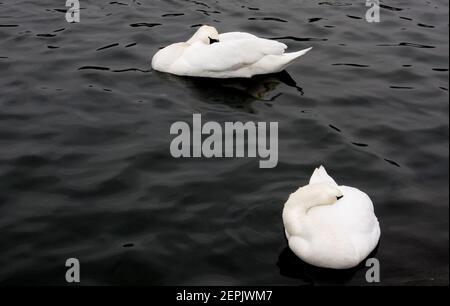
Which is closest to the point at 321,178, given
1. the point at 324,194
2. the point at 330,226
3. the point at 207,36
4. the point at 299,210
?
the point at 324,194

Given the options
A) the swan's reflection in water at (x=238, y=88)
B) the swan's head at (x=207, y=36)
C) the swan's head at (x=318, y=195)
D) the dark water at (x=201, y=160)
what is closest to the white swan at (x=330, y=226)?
the swan's head at (x=318, y=195)

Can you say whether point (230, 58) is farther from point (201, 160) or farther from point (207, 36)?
point (201, 160)

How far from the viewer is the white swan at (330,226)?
718 cm

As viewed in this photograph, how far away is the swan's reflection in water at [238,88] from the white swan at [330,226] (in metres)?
3.52

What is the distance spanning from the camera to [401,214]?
7984mm

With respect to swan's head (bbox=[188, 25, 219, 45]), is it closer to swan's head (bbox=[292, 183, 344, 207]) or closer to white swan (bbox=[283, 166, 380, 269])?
white swan (bbox=[283, 166, 380, 269])

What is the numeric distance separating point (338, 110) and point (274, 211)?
2886 millimetres

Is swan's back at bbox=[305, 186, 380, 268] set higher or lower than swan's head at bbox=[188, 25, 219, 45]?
lower

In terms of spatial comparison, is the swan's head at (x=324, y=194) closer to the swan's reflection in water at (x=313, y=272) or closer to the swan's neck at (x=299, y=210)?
the swan's neck at (x=299, y=210)

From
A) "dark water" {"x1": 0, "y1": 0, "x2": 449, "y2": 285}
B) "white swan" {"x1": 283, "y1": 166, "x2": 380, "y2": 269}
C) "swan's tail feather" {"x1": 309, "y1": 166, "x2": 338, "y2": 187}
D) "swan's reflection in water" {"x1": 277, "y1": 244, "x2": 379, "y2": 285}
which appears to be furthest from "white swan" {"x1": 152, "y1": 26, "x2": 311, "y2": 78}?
"swan's reflection in water" {"x1": 277, "y1": 244, "x2": 379, "y2": 285}

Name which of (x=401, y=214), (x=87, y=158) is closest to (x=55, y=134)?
(x=87, y=158)

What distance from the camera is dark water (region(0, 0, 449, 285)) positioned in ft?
24.1

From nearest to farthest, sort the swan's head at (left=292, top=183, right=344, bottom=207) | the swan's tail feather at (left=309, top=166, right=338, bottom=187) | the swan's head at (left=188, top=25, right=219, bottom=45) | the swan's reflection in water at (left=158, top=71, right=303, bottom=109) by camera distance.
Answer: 1. the swan's head at (left=292, top=183, right=344, bottom=207)
2. the swan's tail feather at (left=309, top=166, right=338, bottom=187)
3. the swan's reflection in water at (left=158, top=71, right=303, bottom=109)
4. the swan's head at (left=188, top=25, right=219, bottom=45)
